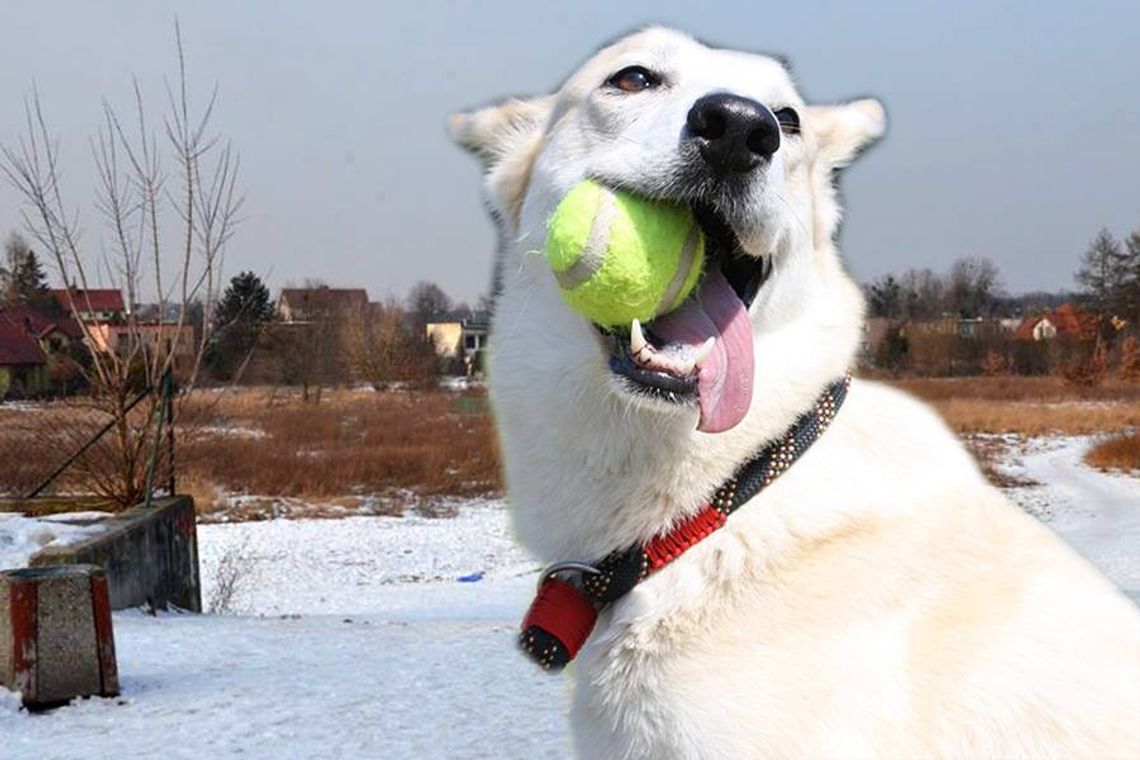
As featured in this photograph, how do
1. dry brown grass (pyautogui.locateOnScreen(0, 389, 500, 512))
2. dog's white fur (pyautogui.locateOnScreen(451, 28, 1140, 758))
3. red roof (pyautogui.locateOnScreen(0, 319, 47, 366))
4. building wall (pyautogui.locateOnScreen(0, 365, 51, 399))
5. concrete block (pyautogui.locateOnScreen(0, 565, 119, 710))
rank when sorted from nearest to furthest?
dog's white fur (pyautogui.locateOnScreen(451, 28, 1140, 758)), concrete block (pyautogui.locateOnScreen(0, 565, 119, 710)), dry brown grass (pyautogui.locateOnScreen(0, 389, 500, 512)), building wall (pyautogui.locateOnScreen(0, 365, 51, 399)), red roof (pyautogui.locateOnScreen(0, 319, 47, 366))

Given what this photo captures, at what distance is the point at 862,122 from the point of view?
2.34 meters

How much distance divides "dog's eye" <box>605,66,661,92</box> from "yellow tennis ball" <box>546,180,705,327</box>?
1.00 ft

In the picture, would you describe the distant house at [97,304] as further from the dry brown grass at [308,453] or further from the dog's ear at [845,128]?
the dog's ear at [845,128]

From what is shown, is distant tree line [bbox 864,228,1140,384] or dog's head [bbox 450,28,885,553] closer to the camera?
dog's head [bbox 450,28,885,553]

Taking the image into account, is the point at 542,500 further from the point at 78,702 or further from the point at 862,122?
the point at 78,702

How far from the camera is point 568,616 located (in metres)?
1.81

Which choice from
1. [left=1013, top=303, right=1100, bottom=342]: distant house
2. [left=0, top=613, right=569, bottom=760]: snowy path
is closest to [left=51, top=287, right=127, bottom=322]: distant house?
[left=0, top=613, right=569, bottom=760]: snowy path

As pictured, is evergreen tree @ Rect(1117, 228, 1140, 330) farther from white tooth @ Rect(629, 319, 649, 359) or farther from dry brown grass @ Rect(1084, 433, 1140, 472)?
white tooth @ Rect(629, 319, 649, 359)

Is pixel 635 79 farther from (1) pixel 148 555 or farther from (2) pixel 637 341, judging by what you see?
(1) pixel 148 555

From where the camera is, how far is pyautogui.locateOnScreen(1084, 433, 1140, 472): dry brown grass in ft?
75.0

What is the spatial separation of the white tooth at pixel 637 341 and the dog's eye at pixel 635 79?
548 mm

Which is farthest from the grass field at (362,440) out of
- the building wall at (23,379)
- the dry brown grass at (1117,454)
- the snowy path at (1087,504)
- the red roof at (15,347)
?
the red roof at (15,347)

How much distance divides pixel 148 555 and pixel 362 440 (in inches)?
621

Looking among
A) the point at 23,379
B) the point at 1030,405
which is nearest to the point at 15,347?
the point at 23,379
